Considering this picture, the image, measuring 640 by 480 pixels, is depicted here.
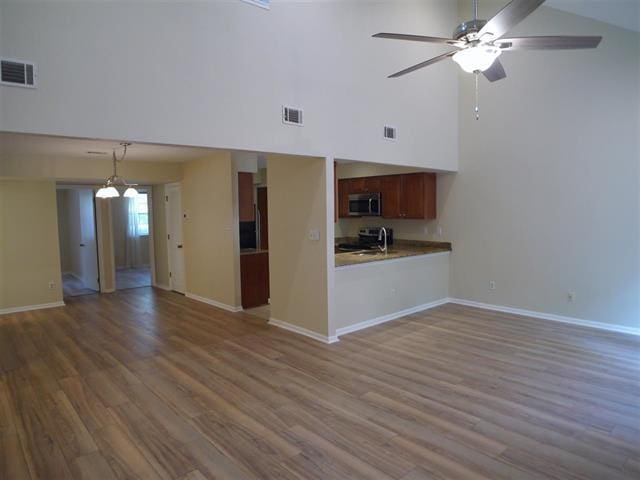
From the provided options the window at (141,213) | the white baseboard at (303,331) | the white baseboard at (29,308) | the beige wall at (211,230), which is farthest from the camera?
the window at (141,213)

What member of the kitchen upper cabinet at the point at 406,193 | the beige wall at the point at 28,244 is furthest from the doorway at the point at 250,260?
the beige wall at the point at 28,244

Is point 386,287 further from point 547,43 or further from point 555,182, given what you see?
point 547,43

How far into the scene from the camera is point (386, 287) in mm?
5625

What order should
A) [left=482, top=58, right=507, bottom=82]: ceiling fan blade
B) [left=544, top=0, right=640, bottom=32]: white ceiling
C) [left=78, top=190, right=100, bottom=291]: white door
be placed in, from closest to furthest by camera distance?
[left=482, top=58, right=507, bottom=82]: ceiling fan blade, [left=544, top=0, right=640, bottom=32]: white ceiling, [left=78, top=190, right=100, bottom=291]: white door

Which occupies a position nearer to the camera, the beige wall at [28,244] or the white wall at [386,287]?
the white wall at [386,287]

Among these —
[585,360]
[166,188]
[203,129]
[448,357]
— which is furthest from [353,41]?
[166,188]

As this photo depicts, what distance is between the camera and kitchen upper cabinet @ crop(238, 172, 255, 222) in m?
6.45

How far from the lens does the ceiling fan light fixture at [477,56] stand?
9.50 ft

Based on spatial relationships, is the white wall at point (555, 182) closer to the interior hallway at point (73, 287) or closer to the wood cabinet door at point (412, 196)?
the wood cabinet door at point (412, 196)

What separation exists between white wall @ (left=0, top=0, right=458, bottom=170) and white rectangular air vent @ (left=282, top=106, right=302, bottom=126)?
0.08 metres

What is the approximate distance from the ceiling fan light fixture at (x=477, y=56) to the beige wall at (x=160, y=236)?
269 inches

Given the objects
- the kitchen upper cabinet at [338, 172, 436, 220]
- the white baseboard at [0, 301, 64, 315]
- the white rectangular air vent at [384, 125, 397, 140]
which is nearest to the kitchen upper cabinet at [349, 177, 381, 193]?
the kitchen upper cabinet at [338, 172, 436, 220]

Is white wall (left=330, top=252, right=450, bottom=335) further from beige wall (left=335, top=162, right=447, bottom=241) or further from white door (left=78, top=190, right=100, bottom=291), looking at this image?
white door (left=78, top=190, right=100, bottom=291)

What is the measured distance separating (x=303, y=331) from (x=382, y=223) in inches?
130
